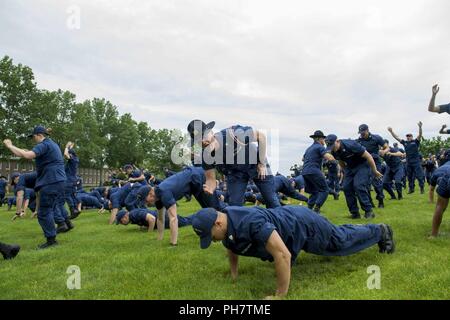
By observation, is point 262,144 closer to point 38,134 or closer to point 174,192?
point 174,192

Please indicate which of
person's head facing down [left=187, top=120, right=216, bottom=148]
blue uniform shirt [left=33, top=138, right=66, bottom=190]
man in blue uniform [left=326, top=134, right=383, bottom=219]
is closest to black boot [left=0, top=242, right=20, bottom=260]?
blue uniform shirt [left=33, top=138, right=66, bottom=190]

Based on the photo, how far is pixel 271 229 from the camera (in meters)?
4.26

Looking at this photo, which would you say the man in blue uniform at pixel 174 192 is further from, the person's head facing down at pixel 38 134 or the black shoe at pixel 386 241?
the black shoe at pixel 386 241

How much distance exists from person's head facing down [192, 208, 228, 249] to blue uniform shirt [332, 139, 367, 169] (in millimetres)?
6093

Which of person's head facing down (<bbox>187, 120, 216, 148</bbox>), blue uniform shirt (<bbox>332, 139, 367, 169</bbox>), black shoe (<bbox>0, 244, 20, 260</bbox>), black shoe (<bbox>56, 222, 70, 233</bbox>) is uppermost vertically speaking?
person's head facing down (<bbox>187, 120, 216, 148</bbox>)

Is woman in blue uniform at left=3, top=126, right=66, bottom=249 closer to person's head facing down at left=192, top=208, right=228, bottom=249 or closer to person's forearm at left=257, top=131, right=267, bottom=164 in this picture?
person's forearm at left=257, top=131, right=267, bottom=164

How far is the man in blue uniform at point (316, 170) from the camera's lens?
11.7 meters

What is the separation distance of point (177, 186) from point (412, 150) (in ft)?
40.5

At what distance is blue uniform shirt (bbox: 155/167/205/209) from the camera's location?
845 cm

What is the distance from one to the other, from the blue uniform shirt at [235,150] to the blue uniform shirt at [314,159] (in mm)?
5230

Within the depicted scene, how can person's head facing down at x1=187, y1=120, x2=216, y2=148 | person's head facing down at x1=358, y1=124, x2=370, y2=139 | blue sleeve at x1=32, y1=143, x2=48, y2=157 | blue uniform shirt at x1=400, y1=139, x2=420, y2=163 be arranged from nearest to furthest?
person's head facing down at x1=187, y1=120, x2=216, y2=148, blue sleeve at x1=32, y1=143, x2=48, y2=157, person's head facing down at x1=358, y1=124, x2=370, y2=139, blue uniform shirt at x1=400, y1=139, x2=420, y2=163

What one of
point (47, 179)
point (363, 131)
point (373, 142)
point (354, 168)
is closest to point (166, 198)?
point (47, 179)

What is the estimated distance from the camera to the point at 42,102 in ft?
198
